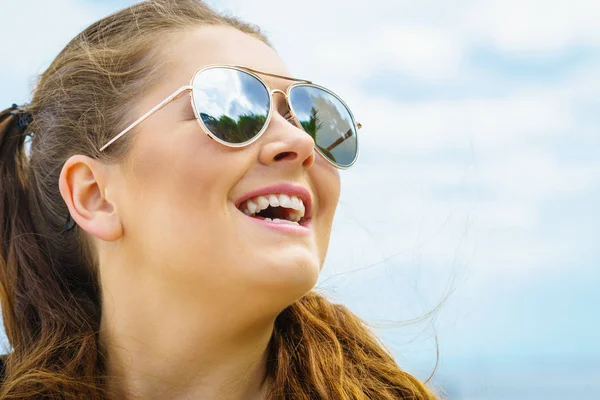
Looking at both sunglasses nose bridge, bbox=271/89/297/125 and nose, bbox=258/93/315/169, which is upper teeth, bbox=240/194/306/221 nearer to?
nose, bbox=258/93/315/169

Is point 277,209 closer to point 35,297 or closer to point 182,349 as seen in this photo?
point 182,349

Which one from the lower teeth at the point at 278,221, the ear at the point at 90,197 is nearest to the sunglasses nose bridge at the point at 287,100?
the lower teeth at the point at 278,221

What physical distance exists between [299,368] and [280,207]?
985mm

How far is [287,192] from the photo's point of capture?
3336mm

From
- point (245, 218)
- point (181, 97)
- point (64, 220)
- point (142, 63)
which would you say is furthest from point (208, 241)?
point (64, 220)

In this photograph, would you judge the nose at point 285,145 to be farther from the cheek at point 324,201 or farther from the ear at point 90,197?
the ear at point 90,197

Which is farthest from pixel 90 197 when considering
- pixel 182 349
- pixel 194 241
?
pixel 182 349

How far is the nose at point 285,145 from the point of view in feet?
10.8

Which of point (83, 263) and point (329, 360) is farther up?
point (83, 263)

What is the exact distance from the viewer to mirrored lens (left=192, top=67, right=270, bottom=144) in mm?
3305

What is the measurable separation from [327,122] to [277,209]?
1.83 feet

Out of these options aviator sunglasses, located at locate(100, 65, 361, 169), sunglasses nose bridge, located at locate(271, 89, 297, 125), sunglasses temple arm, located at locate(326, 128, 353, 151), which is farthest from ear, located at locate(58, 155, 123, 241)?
sunglasses temple arm, located at locate(326, 128, 353, 151)

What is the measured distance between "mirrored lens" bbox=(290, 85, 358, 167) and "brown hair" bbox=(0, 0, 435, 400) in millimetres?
634

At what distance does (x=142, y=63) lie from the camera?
12.1ft
